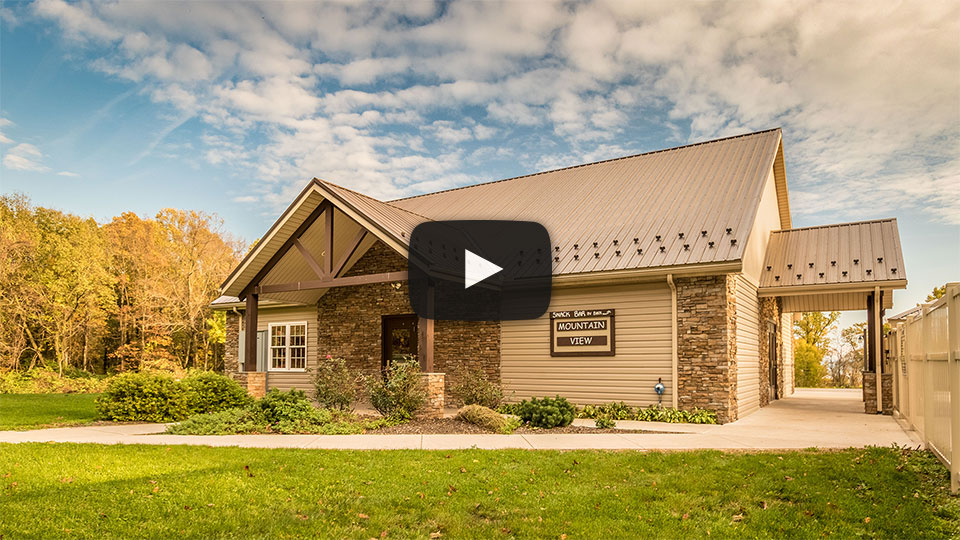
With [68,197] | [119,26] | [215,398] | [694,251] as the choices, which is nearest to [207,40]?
[119,26]

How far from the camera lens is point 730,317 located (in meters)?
12.1

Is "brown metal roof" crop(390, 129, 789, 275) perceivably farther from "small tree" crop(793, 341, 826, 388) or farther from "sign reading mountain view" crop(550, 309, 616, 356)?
"small tree" crop(793, 341, 826, 388)

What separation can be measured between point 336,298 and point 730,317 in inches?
391

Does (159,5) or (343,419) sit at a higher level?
(159,5)

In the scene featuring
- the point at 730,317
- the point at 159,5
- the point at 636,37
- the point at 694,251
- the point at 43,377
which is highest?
the point at 636,37

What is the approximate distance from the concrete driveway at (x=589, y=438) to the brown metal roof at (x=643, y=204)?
10.5 ft

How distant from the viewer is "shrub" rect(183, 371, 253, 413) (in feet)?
39.3

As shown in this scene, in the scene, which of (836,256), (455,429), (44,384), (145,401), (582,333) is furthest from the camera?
(44,384)

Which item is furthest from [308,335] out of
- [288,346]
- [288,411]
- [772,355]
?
[772,355]

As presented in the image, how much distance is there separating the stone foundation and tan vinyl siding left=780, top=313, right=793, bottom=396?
580cm

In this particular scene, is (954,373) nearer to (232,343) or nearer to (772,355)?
(772,355)

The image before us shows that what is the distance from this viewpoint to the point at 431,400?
37.8 ft

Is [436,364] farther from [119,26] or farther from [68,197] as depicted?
[68,197]
